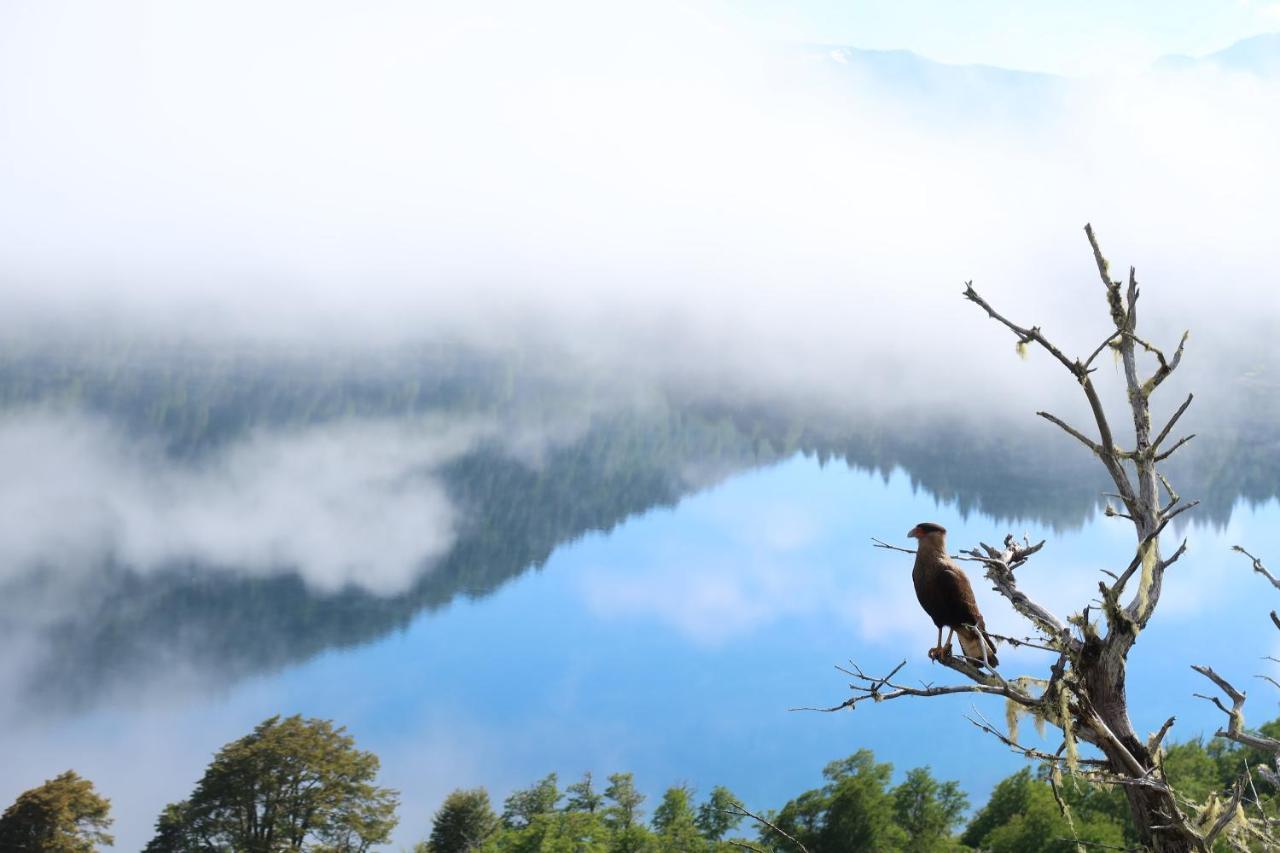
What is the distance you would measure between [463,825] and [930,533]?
47.7 metres

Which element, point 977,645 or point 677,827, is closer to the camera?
point 977,645

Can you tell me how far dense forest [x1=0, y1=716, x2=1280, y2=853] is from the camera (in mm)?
39031

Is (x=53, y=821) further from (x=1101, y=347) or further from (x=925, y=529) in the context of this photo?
(x=1101, y=347)

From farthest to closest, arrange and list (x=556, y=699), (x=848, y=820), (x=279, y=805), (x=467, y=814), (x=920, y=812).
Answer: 1. (x=556, y=699)
2. (x=467, y=814)
3. (x=279, y=805)
4. (x=920, y=812)
5. (x=848, y=820)

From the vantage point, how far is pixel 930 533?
5680 mm

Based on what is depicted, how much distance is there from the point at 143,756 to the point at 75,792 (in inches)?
4278

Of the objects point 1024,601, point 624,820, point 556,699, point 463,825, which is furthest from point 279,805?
point 556,699

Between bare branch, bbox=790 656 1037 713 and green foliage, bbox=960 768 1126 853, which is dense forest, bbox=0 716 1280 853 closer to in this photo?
green foliage, bbox=960 768 1126 853

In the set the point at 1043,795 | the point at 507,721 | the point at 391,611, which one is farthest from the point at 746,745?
the point at 1043,795

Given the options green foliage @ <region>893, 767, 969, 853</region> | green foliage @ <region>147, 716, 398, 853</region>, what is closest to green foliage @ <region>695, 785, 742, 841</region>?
green foliage @ <region>893, 767, 969, 853</region>

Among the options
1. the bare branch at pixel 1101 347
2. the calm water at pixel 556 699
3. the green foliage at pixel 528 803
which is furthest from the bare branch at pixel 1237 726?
the calm water at pixel 556 699

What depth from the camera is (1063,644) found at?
14.9 ft

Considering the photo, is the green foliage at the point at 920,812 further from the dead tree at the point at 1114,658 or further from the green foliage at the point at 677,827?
the dead tree at the point at 1114,658

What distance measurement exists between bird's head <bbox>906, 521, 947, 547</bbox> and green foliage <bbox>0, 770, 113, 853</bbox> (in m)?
46.9
